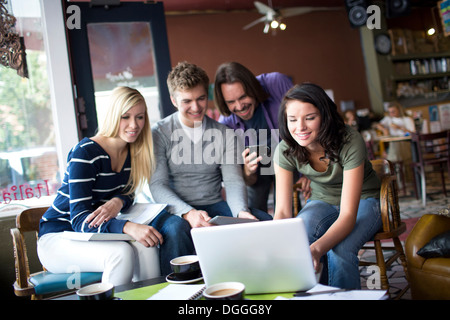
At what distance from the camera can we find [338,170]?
1.79 m

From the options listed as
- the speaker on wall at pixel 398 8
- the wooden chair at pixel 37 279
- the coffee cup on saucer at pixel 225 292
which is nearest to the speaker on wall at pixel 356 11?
the speaker on wall at pixel 398 8

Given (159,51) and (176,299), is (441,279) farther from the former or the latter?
(159,51)

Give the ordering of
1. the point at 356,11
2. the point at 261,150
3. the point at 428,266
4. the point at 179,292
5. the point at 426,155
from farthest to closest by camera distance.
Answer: the point at 356,11
the point at 426,155
the point at 261,150
the point at 428,266
the point at 179,292

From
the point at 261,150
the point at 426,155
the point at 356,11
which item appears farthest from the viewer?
the point at 356,11

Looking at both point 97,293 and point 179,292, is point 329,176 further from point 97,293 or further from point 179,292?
point 97,293

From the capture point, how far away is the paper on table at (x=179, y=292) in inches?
44.0

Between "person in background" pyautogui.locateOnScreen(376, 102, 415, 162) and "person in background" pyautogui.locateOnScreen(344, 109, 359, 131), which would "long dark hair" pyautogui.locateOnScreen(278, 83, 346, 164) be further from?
"person in background" pyautogui.locateOnScreen(344, 109, 359, 131)

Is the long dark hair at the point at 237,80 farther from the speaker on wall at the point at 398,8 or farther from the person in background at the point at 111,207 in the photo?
the speaker on wall at the point at 398,8

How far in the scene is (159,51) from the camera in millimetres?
3023

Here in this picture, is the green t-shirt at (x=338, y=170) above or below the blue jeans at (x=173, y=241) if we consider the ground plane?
above

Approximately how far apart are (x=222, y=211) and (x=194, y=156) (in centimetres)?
33

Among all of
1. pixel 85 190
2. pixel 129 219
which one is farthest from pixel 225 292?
pixel 85 190

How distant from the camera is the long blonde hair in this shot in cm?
196

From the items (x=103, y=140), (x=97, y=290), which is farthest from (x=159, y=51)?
(x=97, y=290)
